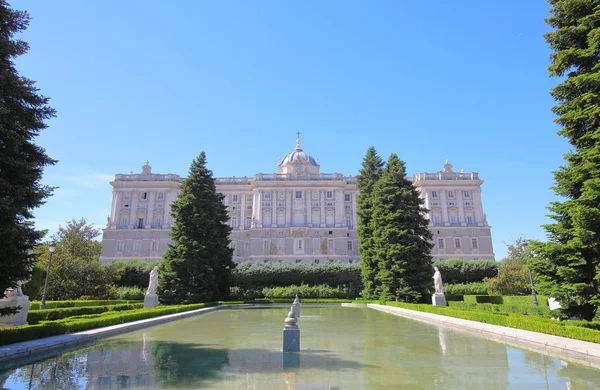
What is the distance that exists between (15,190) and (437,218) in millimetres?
67124

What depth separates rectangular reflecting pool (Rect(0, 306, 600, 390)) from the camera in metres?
6.07

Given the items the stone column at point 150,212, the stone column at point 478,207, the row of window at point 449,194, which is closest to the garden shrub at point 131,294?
the stone column at point 150,212

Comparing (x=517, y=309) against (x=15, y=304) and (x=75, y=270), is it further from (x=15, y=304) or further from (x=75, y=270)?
(x=75, y=270)

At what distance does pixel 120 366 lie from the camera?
7.43m

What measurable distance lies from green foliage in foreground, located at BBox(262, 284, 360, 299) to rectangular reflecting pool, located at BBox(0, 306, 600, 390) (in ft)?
82.3

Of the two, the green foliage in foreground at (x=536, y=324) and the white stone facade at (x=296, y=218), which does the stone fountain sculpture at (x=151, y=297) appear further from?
the white stone facade at (x=296, y=218)

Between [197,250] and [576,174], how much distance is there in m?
23.1

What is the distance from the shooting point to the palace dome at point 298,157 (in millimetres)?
75562

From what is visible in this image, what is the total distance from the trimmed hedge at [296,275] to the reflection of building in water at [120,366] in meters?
27.5

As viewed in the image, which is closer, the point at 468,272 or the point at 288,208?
the point at 468,272

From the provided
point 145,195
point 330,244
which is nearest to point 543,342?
point 330,244

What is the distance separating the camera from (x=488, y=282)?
36438mm

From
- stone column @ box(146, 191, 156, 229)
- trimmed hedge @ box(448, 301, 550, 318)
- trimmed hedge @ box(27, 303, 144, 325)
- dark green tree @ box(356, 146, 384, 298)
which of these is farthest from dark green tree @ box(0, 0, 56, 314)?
stone column @ box(146, 191, 156, 229)

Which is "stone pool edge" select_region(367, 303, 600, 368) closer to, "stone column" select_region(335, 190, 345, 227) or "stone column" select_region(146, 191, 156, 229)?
"stone column" select_region(335, 190, 345, 227)
